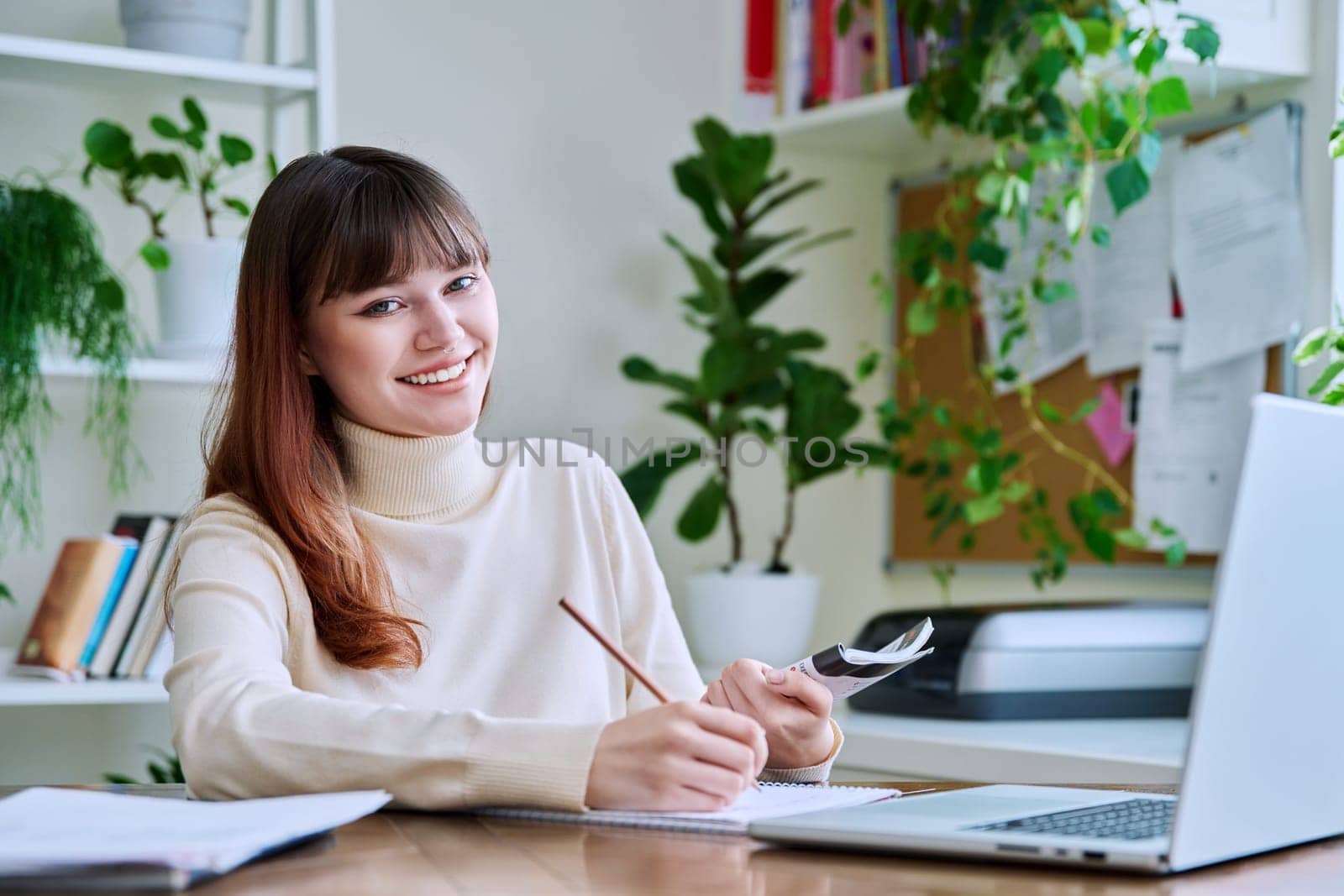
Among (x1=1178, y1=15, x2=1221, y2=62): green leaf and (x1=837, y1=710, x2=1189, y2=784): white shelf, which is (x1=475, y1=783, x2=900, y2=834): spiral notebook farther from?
(x1=1178, y1=15, x2=1221, y2=62): green leaf

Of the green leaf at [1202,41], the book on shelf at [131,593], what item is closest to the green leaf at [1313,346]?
the green leaf at [1202,41]

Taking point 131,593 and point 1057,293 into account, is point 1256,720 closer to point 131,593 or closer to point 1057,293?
point 1057,293

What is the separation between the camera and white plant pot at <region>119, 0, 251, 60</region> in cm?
208

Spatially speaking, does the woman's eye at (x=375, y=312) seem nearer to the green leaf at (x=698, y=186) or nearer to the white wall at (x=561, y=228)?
the white wall at (x=561, y=228)

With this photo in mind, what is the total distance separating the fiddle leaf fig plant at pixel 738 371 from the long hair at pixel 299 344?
1.20 m

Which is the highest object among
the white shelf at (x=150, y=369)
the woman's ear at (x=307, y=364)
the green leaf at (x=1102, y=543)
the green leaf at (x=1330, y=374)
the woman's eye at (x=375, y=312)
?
the woman's eye at (x=375, y=312)

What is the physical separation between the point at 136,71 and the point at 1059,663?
1405 millimetres

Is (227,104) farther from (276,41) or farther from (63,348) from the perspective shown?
(63,348)

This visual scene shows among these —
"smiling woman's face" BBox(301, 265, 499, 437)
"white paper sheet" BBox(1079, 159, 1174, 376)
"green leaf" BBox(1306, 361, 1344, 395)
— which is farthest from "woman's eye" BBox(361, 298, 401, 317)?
"white paper sheet" BBox(1079, 159, 1174, 376)

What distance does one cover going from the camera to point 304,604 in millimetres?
1208

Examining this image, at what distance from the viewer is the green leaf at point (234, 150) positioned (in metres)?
2.06

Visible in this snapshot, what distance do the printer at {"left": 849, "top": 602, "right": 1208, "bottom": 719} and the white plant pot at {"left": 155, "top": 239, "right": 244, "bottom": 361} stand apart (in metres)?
1.02

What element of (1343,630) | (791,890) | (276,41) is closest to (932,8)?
(276,41)

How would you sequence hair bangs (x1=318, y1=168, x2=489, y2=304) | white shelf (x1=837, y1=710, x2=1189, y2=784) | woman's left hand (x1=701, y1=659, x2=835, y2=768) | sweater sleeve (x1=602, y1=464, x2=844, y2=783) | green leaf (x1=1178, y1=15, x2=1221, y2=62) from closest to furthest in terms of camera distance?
woman's left hand (x1=701, y1=659, x2=835, y2=768)
hair bangs (x1=318, y1=168, x2=489, y2=304)
sweater sleeve (x1=602, y1=464, x2=844, y2=783)
white shelf (x1=837, y1=710, x2=1189, y2=784)
green leaf (x1=1178, y1=15, x2=1221, y2=62)
